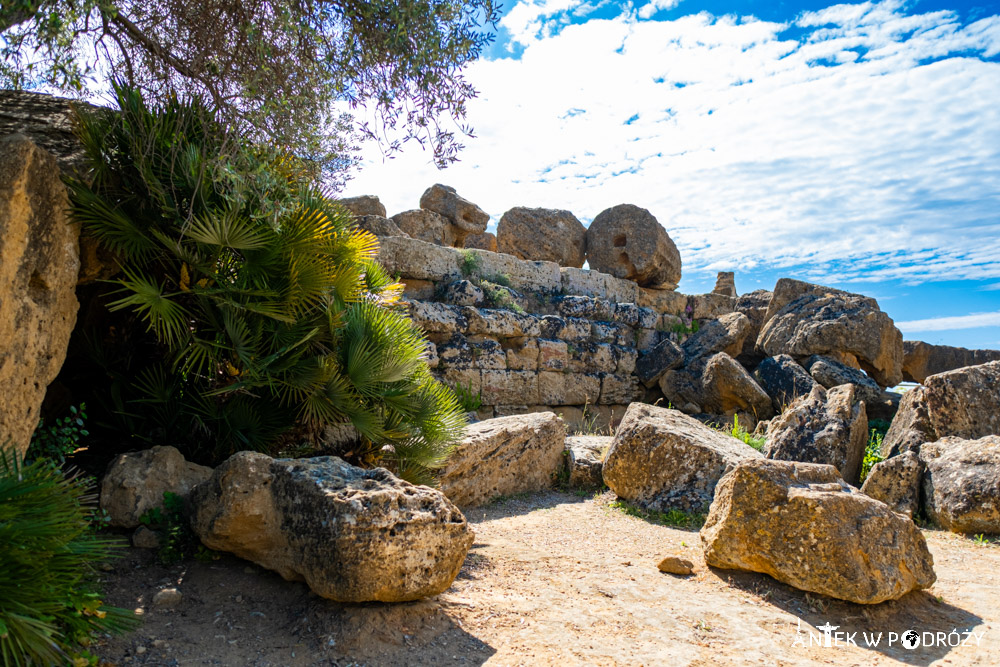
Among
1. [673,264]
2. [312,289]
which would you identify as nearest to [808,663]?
[312,289]

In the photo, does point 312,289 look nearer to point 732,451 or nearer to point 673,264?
point 732,451

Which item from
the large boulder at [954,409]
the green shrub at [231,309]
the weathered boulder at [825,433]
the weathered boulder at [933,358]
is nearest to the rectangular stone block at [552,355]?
the weathered boulder at [825,433]

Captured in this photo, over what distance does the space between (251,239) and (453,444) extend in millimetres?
2631

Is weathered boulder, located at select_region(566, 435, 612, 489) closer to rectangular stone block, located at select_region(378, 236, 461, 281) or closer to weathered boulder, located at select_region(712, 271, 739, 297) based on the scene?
rectangular stone block, located at select_region(378, 236, 461, 281)

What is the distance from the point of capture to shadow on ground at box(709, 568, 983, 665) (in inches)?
158

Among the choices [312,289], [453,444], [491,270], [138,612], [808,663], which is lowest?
[138,612]

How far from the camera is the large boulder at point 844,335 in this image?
39.3 feet

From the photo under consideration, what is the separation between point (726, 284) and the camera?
16969mm

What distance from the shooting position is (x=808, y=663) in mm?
3725

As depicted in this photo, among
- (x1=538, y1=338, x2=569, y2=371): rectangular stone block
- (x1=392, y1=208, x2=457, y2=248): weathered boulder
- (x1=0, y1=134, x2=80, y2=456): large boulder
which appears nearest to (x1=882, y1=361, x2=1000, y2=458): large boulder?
(x1=538, y1=338, x2=569, y2=371): rectangular stone block

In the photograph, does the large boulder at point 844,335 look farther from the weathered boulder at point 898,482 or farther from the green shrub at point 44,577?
the green shrub at point 44,577

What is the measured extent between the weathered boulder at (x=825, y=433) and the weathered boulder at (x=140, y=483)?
644 centimetres

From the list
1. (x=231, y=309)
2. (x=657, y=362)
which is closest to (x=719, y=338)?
(x=657, y=362)

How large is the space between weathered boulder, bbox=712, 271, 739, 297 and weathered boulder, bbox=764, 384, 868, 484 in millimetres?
8518
